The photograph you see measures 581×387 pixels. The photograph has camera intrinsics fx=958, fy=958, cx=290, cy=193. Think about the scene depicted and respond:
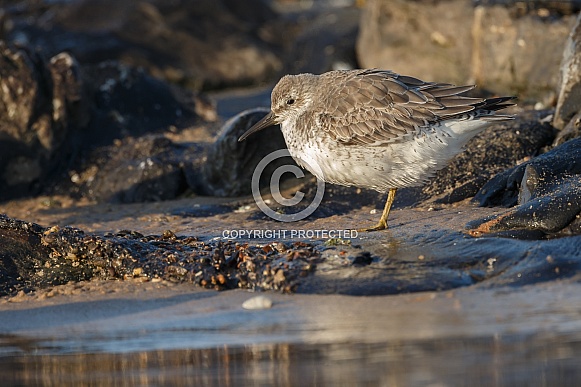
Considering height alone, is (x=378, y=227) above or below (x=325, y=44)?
below

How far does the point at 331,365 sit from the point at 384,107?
3541 mm

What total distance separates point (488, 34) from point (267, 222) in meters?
6.35

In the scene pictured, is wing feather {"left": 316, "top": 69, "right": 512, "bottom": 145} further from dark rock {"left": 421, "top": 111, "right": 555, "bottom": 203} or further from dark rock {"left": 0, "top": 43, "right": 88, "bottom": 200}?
dark rock {"left": 0, "top": 43, "right": 88, "bottom": 200}

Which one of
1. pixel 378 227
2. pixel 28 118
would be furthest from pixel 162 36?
pixel 378 227

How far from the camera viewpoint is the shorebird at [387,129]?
25.7ft

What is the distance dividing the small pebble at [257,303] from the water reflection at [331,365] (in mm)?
804

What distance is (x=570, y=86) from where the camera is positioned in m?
9.59

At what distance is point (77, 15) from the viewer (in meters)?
19.3

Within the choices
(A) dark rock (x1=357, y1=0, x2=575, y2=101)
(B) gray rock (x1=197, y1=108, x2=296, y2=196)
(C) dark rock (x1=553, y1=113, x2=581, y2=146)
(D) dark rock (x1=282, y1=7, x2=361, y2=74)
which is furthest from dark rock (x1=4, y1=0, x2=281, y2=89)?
(C) dark rock (x1=553, y1=113, x2=581, y2=146)

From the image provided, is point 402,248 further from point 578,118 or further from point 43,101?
point 43,101

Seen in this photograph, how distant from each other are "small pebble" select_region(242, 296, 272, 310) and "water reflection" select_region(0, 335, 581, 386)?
804 millimetres

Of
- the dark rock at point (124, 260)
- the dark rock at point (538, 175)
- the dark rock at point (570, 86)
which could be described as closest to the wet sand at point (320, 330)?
the dark rock at point (124, 260)

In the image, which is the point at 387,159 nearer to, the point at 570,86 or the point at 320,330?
the point at 320,330

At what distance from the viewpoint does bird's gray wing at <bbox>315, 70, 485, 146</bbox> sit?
7.84 m
